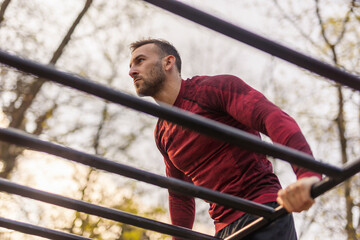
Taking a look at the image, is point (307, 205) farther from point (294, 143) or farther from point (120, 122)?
point (120, 122)

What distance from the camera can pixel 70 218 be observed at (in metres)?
8.92

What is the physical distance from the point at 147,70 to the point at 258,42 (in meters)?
1.60

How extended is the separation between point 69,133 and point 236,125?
762 centimetres

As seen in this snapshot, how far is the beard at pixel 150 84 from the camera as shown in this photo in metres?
2.39

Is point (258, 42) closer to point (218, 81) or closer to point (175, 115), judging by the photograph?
point (175, 115)

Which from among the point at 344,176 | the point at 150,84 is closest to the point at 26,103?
the point at 150,84

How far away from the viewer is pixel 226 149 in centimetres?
187

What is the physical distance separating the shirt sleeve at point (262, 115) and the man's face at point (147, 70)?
0.67 meters

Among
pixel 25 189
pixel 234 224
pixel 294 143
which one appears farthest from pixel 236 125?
pixel 25 189

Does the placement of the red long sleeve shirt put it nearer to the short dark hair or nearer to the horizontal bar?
the horizontal bar

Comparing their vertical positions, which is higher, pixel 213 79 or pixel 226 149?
pixel 213 79

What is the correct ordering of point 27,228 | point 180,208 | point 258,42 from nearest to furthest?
point 258,42
point 27,228
point 180,208

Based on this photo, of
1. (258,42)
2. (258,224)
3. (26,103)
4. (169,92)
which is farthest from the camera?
(26,103)

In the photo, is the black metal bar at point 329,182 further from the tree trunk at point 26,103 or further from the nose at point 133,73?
the tree trunk at point 26,103
